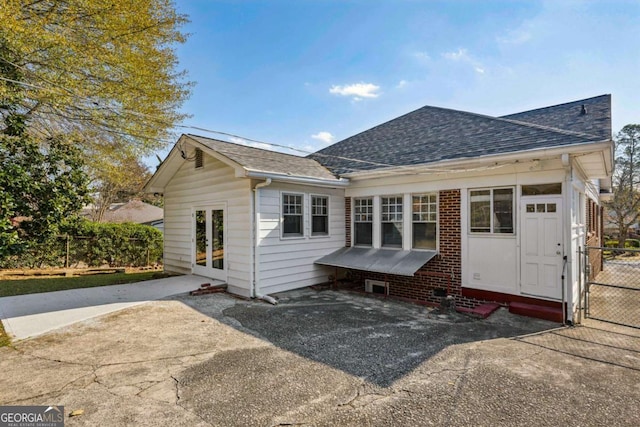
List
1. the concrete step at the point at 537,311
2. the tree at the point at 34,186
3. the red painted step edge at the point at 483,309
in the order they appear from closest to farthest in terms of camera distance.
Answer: the concrete step at the point at 537,311
the red painted step edge at the point at 483,309
the tree at the point at 34,186

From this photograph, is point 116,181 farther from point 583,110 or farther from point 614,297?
point 614,297

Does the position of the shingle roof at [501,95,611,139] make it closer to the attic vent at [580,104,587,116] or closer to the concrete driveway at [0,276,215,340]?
the attic vent at [580,104,587,116]

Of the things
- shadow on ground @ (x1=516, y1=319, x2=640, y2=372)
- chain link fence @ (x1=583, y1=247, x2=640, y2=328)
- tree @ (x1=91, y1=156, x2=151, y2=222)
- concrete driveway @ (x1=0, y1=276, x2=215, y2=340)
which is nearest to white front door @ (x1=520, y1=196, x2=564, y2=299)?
chain link fence @ (x1=583, y1=247, x2=640, y2=328)

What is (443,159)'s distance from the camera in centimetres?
777

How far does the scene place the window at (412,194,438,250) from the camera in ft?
26.7

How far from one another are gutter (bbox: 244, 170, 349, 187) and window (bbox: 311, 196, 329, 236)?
527 mm

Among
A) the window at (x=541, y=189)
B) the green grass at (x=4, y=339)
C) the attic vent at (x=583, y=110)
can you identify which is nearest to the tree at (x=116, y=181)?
the green grass at (x=4, y=339)

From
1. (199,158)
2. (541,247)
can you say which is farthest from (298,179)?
(541,247)

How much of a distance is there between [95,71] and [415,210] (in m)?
10.0

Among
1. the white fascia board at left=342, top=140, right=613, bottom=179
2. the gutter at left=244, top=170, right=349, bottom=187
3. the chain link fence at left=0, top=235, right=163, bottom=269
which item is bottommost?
the chain link fence at left=0, top=235, right=163, bottom=269

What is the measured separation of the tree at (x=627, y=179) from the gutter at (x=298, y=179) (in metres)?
24.4

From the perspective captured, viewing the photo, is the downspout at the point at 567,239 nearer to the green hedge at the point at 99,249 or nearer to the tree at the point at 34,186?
the tree at the point at 34,186

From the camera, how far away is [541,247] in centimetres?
649

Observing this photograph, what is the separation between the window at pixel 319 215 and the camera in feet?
30.0
